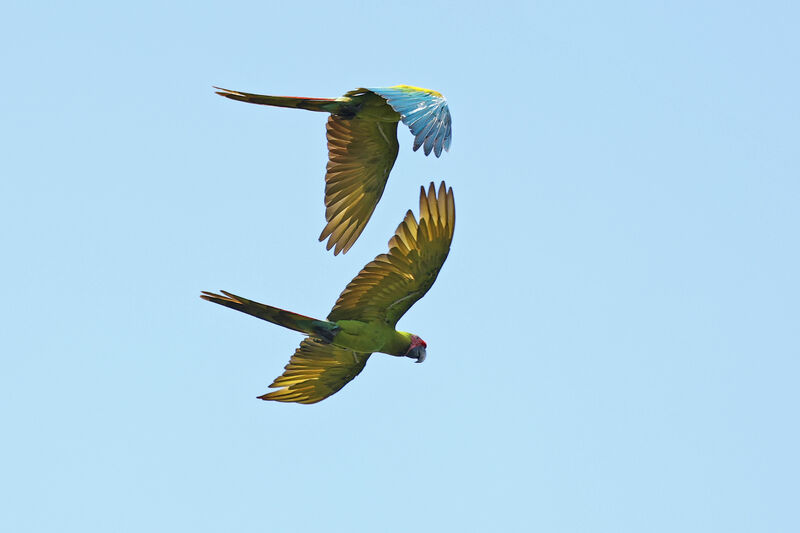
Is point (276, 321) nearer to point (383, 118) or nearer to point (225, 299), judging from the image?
point (225, 299)

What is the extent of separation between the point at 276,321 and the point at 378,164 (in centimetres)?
360

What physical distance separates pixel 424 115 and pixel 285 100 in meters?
2.49

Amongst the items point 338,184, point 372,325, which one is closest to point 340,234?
point 338,184

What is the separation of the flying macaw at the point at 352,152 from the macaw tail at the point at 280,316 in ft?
6.88

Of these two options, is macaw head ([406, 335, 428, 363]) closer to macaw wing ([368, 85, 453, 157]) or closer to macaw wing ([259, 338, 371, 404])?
macaw wing ([259, 338, 371, 404])

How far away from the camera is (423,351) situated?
19109 millimetres

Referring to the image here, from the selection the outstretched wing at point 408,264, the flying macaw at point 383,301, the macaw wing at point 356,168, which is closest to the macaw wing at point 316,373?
the flying macaw at point 383,301

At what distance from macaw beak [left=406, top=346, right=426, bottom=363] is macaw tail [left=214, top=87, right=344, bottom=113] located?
132 inches

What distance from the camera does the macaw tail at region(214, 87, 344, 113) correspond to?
1948 centimetres

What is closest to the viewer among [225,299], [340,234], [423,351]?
[225,299]

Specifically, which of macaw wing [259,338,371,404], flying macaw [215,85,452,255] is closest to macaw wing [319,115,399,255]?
flying macaw [215,85,452,255]

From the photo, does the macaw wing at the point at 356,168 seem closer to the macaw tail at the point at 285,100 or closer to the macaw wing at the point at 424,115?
the macaw tail at the point at 285,100

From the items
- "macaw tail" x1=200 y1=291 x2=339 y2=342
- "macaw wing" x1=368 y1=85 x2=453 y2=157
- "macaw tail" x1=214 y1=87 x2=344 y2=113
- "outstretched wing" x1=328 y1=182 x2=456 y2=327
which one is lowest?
"macaw tail" x1=200 y1=291 x2=339 y2=342

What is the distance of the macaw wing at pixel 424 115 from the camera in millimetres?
17484
